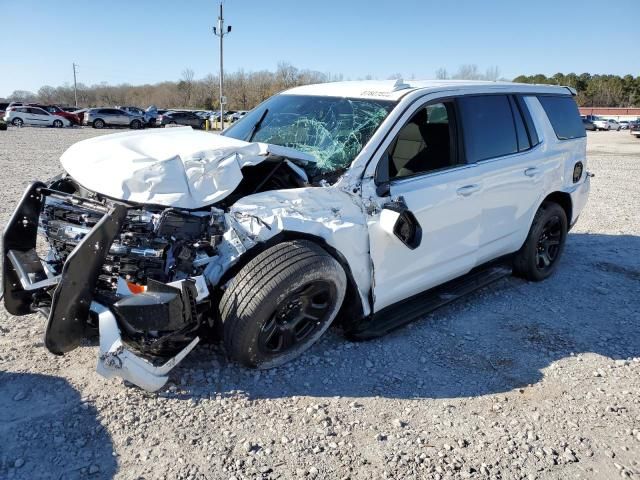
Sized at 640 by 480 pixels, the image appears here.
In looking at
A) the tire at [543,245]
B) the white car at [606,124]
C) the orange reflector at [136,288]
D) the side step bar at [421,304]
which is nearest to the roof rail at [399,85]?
the side step bar at [421,304]

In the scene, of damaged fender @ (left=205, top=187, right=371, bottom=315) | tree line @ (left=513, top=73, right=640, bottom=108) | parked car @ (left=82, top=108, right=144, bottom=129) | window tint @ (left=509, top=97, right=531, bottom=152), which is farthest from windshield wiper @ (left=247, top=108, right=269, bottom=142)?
tree line @ (left=513, top=73, right=640, bottom=108)

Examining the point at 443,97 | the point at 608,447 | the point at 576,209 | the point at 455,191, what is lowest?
the point at 608,447

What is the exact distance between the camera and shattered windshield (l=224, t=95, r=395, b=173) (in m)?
3.73

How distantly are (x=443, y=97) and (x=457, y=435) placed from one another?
2.54 meters

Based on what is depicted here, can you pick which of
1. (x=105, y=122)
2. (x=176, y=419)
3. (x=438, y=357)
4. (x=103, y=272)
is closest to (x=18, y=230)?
(x=103, y=272)

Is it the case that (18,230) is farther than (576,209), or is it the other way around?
(576,209)

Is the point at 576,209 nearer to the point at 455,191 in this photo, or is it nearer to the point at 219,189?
the point at 455,191

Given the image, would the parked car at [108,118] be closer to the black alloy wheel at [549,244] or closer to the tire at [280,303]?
the black alloy wheel at [549,244]

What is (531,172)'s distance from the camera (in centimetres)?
478

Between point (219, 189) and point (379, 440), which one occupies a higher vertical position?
point (219, 189)

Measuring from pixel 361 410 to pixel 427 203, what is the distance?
156 centimetres

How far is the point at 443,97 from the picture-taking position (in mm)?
4090

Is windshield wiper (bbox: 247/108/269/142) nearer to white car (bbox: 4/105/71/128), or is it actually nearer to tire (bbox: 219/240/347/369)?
tire (bbox: 219/240/347/369)

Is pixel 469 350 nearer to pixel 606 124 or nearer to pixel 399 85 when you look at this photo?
pixel 399 85
